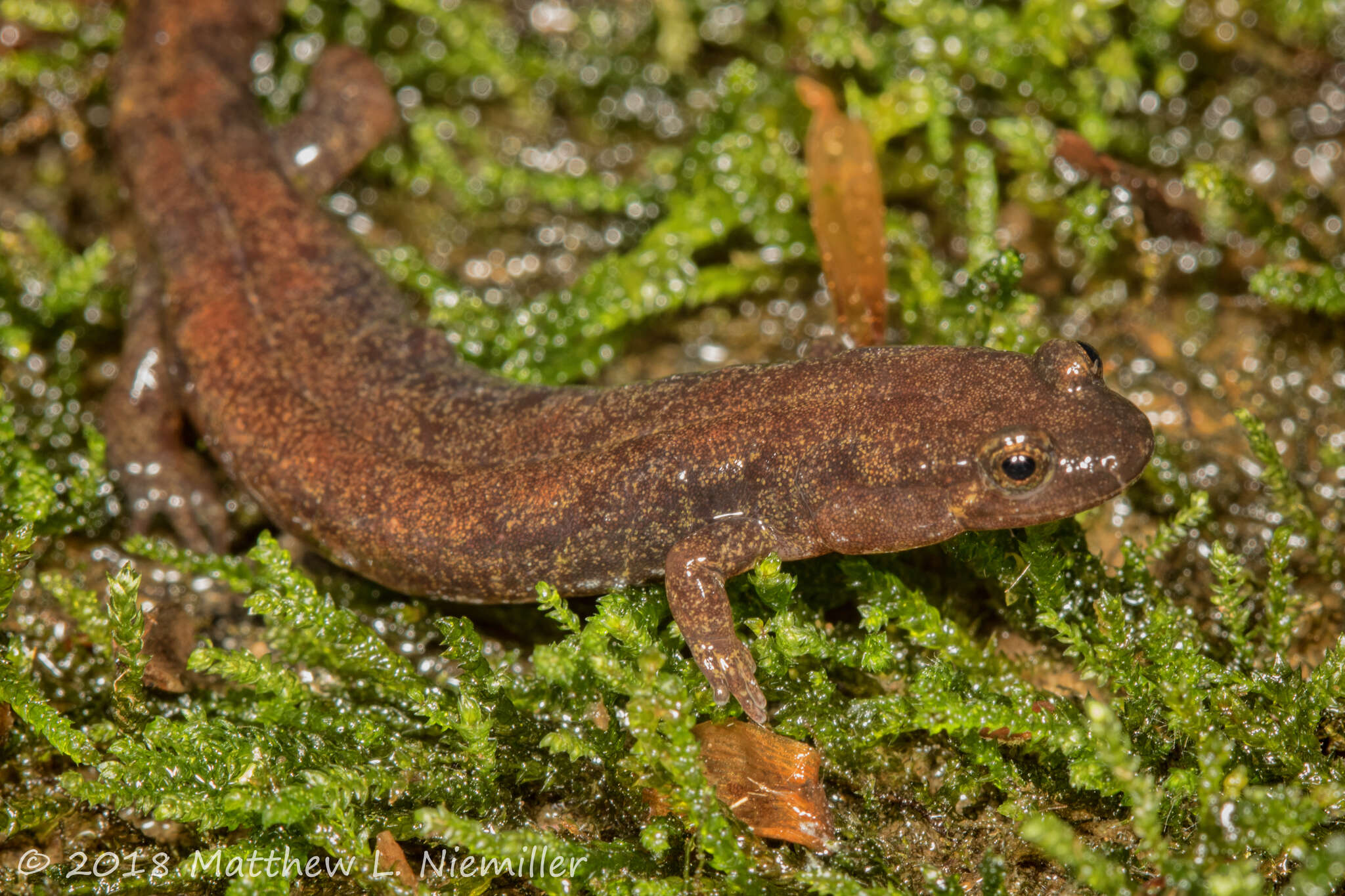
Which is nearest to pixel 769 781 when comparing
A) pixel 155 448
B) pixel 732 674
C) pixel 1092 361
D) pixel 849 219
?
pixel 732 674

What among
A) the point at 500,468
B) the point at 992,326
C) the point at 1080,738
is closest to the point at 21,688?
the point at 500,468

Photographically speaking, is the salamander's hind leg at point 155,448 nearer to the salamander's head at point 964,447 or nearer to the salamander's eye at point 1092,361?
the salamander's head at point 964,447

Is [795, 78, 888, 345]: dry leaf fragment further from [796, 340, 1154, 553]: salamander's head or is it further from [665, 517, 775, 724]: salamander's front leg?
[665, 517, 775, 724]: salamander's front leg

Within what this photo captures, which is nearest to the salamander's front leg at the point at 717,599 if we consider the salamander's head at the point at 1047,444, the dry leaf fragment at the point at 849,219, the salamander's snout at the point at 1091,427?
the salamander's head at the point at 1047,444

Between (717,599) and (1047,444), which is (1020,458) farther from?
(717,599)

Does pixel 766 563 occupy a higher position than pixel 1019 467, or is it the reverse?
pixel 1019 467
